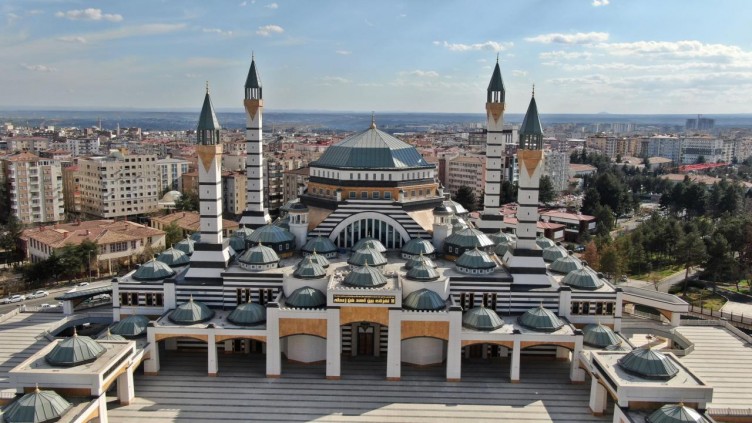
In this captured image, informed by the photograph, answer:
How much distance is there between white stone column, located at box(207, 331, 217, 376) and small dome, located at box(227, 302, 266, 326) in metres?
1.46

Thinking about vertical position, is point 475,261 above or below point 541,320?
above

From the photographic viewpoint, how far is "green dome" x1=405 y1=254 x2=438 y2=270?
34.6m

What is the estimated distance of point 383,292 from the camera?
30531mm

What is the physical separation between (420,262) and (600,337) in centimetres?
1061

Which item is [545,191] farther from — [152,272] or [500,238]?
[152,272]

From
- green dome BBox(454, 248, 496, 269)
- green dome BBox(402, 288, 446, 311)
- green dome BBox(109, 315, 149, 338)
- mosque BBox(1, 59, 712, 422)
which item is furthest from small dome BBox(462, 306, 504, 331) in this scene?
green dome BBox(109, 315, 149, 338)

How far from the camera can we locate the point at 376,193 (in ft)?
138

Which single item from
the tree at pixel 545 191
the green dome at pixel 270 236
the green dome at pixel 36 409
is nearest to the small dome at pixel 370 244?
the green dome at pixel 270 236

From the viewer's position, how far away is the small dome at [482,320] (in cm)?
3119

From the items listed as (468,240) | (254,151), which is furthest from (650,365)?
(254,151)

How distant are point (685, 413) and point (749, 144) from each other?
19552 centimetres

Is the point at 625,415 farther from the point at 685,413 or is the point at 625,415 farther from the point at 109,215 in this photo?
the point at 109,215

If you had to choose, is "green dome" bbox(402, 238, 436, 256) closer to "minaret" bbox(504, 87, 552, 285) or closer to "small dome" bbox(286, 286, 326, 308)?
"minaret" bbox(504, 87, 552, 285)

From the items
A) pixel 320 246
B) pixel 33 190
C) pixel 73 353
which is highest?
pixel 320 246
